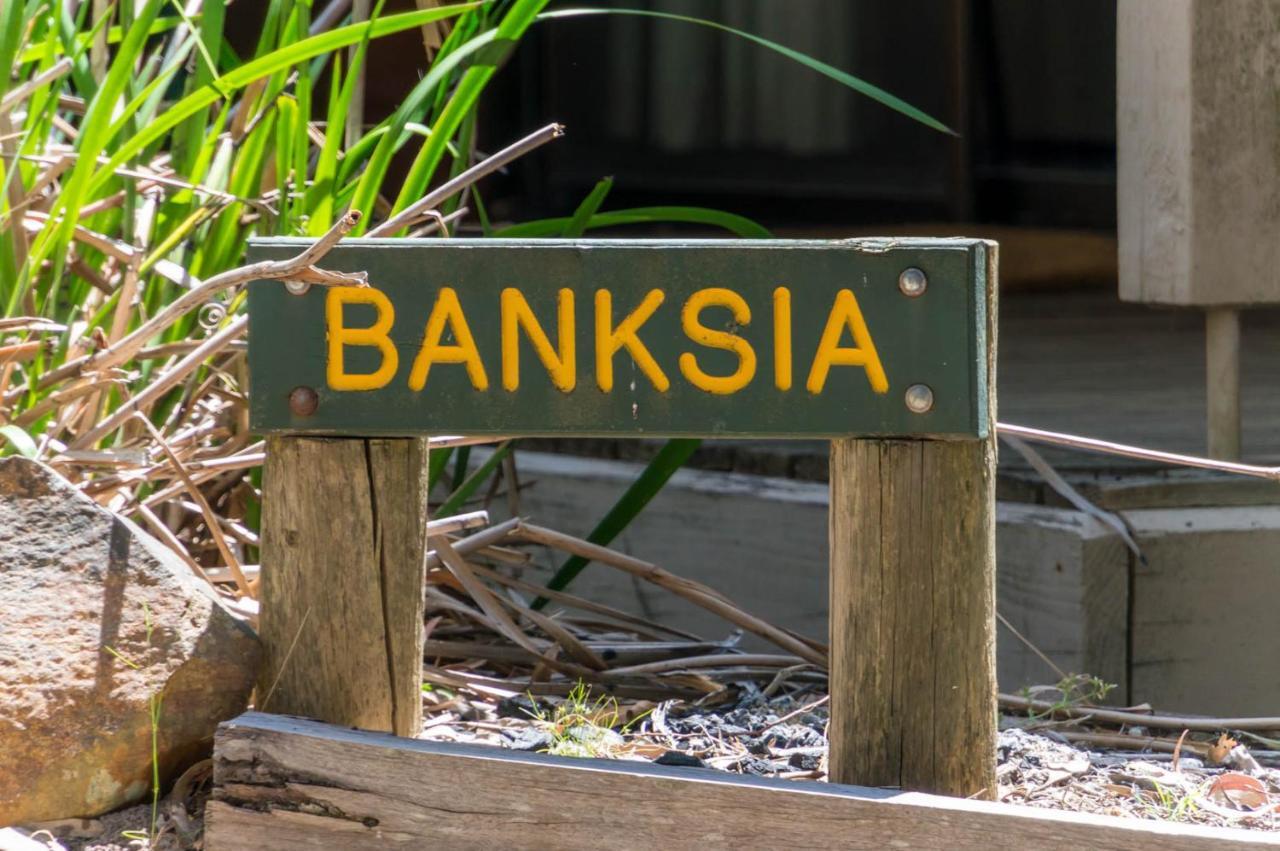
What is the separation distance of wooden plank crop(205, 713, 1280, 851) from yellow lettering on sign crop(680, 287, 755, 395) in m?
0.37

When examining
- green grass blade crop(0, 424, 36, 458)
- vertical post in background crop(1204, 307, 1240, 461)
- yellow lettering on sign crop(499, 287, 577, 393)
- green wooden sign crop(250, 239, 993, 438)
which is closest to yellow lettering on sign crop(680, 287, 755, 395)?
green wooden sign crop(250, 239, 993, 438)

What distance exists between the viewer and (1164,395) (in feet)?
11.6

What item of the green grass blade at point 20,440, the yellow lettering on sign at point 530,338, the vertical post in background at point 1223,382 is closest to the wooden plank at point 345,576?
the yellow lettering on sign at point 530,338

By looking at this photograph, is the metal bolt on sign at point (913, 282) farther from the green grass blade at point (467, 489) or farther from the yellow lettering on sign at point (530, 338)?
the green grass blade at point (467, 489)

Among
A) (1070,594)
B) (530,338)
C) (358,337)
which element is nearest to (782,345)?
(530,338)

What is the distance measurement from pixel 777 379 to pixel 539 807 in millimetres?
462

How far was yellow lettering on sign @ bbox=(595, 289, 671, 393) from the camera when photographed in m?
1.54

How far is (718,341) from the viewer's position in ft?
5.06

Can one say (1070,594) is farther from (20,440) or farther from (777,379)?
(20,440)

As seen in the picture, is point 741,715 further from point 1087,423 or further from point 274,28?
point 1087,423

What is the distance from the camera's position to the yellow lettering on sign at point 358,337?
1.56 m

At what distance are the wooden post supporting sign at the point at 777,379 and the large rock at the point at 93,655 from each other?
244mm

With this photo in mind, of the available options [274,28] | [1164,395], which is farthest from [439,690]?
[1164,395]

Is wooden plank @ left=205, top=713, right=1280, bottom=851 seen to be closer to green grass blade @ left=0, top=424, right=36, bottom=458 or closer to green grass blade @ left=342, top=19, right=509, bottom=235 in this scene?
green grass blade @ left=0, top=424, right=36, bottom=458
